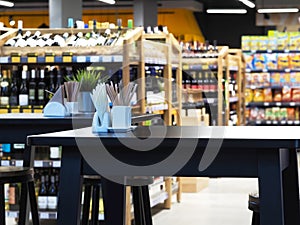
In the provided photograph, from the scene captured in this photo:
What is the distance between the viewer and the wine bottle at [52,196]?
639cm

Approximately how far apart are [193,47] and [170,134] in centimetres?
691

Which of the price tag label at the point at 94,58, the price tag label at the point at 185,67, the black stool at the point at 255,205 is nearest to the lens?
the black stool at the point at 255,205

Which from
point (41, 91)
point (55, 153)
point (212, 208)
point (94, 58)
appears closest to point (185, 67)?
point (212, 208)

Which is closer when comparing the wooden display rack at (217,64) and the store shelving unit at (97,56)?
the store shelving unit at (97,56)

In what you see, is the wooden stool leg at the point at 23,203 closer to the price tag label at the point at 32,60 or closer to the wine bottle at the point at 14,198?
the wine bottle at the point at 14,198

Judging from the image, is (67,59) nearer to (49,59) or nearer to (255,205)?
(49,59)

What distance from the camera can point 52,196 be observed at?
6.43 m

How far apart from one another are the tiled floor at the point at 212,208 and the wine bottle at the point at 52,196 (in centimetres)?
65

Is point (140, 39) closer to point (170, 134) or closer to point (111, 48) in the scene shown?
point (111, 48)

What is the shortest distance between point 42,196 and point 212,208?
2157mm

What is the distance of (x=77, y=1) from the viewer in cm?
1397

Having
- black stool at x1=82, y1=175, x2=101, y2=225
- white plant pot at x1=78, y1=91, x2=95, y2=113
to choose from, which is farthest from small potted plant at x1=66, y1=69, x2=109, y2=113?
black stool at x1=82, y1=175, x2=101, y2=225

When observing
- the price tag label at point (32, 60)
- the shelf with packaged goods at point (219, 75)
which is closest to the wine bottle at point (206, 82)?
the shelf with packaged goods at point (219, 75)

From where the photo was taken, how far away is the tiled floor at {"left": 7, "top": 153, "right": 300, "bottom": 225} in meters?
6.95
